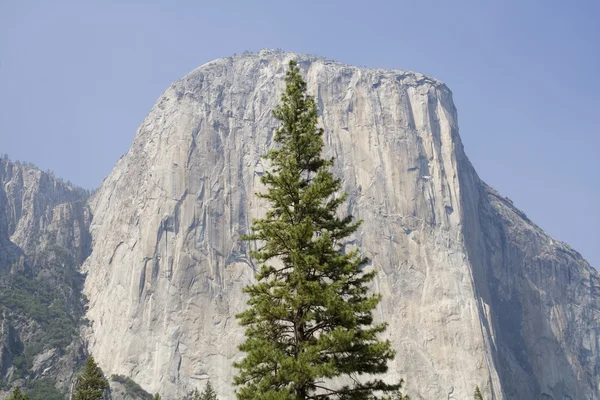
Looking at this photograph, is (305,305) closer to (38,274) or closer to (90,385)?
(90,385)

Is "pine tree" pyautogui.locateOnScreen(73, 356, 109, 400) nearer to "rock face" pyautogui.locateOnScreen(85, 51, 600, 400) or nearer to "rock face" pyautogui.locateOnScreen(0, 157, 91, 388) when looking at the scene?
"rock face" pyautogui.locateOnScreen(85, 51, 600, 400)

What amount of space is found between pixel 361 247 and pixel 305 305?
12219 centimetres

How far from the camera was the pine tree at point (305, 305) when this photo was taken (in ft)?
66.6

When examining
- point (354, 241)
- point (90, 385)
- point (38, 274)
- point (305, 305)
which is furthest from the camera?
point (38, 274)

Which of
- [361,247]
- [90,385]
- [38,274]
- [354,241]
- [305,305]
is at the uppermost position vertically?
[354,241]

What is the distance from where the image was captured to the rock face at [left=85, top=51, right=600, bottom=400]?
12875cm

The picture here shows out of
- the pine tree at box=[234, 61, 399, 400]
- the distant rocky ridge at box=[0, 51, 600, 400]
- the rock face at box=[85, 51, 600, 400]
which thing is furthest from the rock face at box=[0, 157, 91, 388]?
the pine tree at box=[234, 61, 399, 400]

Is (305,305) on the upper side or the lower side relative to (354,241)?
lower

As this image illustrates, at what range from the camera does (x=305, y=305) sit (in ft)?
69.9

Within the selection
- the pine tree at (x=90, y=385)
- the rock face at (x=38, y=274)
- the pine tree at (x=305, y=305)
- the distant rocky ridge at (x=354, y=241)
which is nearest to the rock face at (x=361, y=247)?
the distant rocky ridge at (x=354, y=241)

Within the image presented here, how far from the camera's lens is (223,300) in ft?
437

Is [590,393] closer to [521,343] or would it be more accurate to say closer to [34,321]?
[521,343]

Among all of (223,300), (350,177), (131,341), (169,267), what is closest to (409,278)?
(350,177)

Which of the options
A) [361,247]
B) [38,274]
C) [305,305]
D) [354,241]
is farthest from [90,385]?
[38,274]
